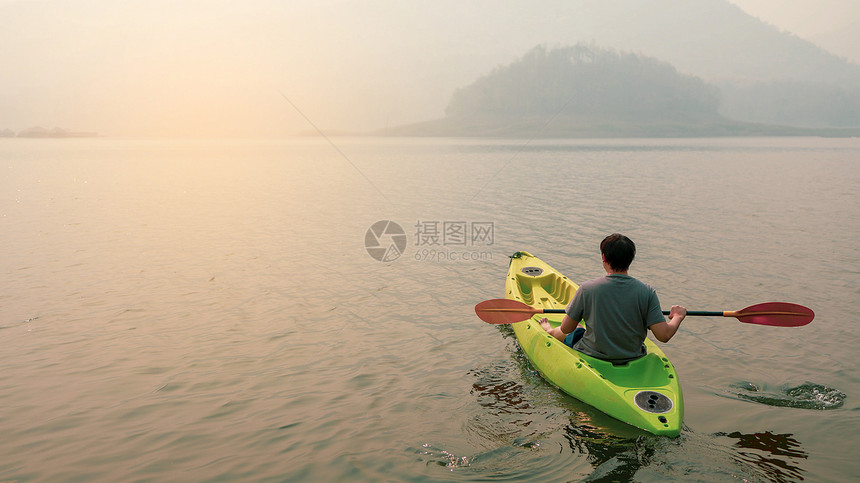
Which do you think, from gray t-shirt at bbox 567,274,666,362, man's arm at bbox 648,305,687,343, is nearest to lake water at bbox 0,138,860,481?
gray t-shirt at bbox 567,274,666,362

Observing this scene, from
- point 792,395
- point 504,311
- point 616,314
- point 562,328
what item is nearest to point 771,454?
point 792,395

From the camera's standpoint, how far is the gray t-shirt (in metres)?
6.36

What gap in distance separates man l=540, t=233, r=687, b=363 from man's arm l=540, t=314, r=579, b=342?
1cm

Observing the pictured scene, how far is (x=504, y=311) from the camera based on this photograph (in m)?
8.74

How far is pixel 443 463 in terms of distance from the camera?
19.5ft

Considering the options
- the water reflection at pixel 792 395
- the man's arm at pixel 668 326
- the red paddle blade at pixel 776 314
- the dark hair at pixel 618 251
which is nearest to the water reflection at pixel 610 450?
the man's arm at pixel 668 326

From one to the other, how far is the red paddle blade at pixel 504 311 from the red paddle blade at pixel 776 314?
10.2ft

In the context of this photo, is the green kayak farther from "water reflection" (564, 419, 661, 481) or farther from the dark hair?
the dark hair

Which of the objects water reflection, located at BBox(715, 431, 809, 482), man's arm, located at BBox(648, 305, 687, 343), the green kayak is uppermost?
man's arm, located at BBox(648, 305, 687, 343)

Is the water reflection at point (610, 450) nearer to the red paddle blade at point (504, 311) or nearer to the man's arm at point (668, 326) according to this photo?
the man's arm at point (668, 326)

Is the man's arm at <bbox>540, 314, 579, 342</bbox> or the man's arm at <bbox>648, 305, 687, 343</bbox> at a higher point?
the man's arm at <bbox>648, 305, 687, 343</bbox>

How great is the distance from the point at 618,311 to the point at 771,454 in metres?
2.18

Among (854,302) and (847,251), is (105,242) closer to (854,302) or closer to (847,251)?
(854,302)

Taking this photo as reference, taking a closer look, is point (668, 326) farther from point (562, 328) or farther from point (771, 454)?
point (771, 454)
